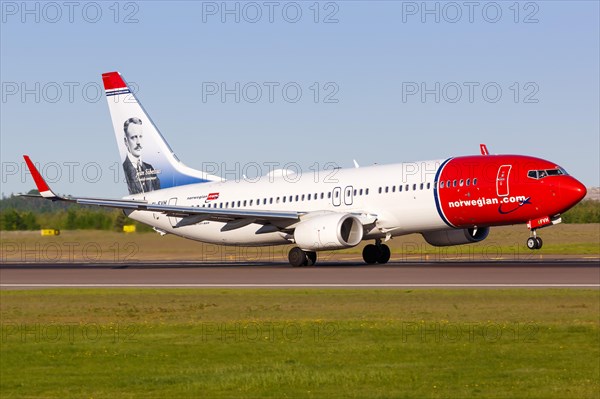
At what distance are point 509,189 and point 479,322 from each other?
18.9 m

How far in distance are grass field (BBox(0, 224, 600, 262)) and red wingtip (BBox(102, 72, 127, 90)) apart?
26.7 ft

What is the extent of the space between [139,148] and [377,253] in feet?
49.4

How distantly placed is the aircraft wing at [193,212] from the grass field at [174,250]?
899cm

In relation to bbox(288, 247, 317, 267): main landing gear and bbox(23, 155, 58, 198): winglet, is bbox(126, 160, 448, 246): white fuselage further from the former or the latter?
bbox(23, 155, 58, 198): winglet

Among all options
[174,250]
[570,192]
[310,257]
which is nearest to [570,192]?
[570,192]

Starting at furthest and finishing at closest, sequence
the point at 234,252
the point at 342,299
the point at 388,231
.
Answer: the point at 234,252 → the point at 388,231 → the point at 342,299

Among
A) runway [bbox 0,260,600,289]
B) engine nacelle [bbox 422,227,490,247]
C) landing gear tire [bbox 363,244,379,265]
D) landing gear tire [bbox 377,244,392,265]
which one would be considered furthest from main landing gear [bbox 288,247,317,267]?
engine nacelle [bbox 422,227,490,247]

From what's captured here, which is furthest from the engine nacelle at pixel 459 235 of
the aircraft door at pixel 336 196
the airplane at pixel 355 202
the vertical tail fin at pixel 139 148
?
the vertical tail fin at pixel 139 148

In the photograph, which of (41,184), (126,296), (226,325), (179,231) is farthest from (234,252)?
(226,325)

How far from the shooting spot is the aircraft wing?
4550 centimetres

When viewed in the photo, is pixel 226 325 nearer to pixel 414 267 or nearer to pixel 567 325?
pixel 567 325

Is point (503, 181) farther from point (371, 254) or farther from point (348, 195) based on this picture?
point (371, 254)

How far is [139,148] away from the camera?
55.7 meters

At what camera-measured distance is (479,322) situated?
23.7 meters
